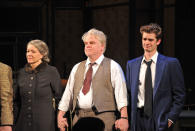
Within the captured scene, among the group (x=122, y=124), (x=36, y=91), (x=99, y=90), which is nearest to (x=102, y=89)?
(x=99, y=90)

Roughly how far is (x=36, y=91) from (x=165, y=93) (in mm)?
1418

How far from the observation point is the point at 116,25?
10242mm

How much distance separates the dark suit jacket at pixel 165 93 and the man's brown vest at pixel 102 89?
206mm

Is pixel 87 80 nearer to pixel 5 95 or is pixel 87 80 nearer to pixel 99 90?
pixel 99 90

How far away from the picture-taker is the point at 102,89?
12.6 ft

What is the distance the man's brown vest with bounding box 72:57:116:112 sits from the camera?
3.83 metres

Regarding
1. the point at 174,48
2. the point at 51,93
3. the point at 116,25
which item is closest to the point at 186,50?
the point at 174,48

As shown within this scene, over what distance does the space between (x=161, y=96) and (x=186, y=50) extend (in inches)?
238

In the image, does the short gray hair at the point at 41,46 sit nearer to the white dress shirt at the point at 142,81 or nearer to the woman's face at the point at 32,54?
the woman's face at the point at 32,54

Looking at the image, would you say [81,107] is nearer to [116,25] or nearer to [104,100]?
[104,100]

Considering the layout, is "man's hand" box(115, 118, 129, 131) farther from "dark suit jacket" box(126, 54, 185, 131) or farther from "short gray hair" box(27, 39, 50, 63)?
"short gray hair" box(27, 39, 50, 63)

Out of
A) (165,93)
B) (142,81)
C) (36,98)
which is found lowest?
(36,98)

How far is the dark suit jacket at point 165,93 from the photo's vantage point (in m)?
3.75

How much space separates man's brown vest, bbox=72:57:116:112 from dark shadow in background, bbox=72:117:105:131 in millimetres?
194
